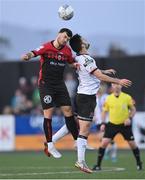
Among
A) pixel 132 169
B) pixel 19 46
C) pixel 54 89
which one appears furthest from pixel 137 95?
pixel 54 89

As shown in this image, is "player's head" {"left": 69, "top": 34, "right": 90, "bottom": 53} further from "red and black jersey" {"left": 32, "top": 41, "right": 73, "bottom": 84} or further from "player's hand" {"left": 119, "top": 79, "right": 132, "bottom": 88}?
"player's hand" {"left": 119, "top": 79, "right": 132, "bottom": 88}

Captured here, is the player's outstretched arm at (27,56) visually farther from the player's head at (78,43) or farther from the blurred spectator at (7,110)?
the blurred spectator at (7,110)

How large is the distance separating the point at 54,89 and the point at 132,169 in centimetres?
331

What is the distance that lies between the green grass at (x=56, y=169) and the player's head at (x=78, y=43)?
8.43 feet

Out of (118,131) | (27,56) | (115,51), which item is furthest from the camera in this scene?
(115,51)

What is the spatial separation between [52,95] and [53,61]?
0.71 metres

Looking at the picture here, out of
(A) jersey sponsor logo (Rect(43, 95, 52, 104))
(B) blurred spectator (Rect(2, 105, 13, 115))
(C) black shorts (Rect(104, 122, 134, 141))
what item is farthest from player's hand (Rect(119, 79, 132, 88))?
(B) blurred spectator (Rect(2, 105, 13, 115))

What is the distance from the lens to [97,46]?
1395 inches

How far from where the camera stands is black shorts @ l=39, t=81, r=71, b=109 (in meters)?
17.4

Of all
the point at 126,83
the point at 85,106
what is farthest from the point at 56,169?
the point at 126,83

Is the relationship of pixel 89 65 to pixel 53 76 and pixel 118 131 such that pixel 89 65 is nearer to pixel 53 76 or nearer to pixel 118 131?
pixel 53 76

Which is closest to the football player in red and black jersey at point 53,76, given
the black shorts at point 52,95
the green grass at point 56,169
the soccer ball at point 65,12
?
the black shorts at point 52,95

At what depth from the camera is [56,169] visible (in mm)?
19750

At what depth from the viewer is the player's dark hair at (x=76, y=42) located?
56.5 ft
